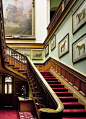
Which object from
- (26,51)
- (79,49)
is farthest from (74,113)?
Result: (26,51)

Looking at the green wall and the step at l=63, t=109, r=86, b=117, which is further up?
the green wall

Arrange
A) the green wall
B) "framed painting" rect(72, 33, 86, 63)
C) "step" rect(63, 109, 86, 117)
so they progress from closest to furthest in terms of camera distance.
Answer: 1. "step" rect(63, 109, 86, 117)
2. "framed painting" rect(72, 33, 86, 63)
3. the green wall

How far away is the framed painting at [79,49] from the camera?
6.19 m

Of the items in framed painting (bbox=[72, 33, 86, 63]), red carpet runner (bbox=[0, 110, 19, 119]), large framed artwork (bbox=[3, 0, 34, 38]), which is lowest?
red carpet runner (bbox=[0, 110, 19, 119])

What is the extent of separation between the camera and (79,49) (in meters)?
6.59

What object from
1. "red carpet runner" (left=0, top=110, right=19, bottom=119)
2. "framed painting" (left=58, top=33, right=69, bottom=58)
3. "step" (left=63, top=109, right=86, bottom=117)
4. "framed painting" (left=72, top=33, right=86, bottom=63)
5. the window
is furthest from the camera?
the window

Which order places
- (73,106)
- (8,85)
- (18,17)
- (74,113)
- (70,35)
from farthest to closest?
(18,17), (8,85), (70,35), (73,106), (74,113)

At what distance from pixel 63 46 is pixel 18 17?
611 centimetres

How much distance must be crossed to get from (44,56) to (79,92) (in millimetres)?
6898

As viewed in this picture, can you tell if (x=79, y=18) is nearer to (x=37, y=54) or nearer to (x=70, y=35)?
(x=70, y=35)

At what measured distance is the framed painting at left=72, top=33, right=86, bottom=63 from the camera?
20.3 feet

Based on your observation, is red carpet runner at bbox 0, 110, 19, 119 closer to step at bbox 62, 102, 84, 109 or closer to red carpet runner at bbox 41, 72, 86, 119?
red carpet runner at bbox 41, 72, 86, 119

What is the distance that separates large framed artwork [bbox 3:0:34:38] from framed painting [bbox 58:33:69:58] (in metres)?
4.69

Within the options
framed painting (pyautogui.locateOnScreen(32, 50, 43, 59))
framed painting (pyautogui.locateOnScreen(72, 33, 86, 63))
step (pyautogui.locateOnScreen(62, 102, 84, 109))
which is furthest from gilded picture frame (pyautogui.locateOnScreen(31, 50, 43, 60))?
step (pyautogui.locateOnScreen(62, 102, 84, 109))
